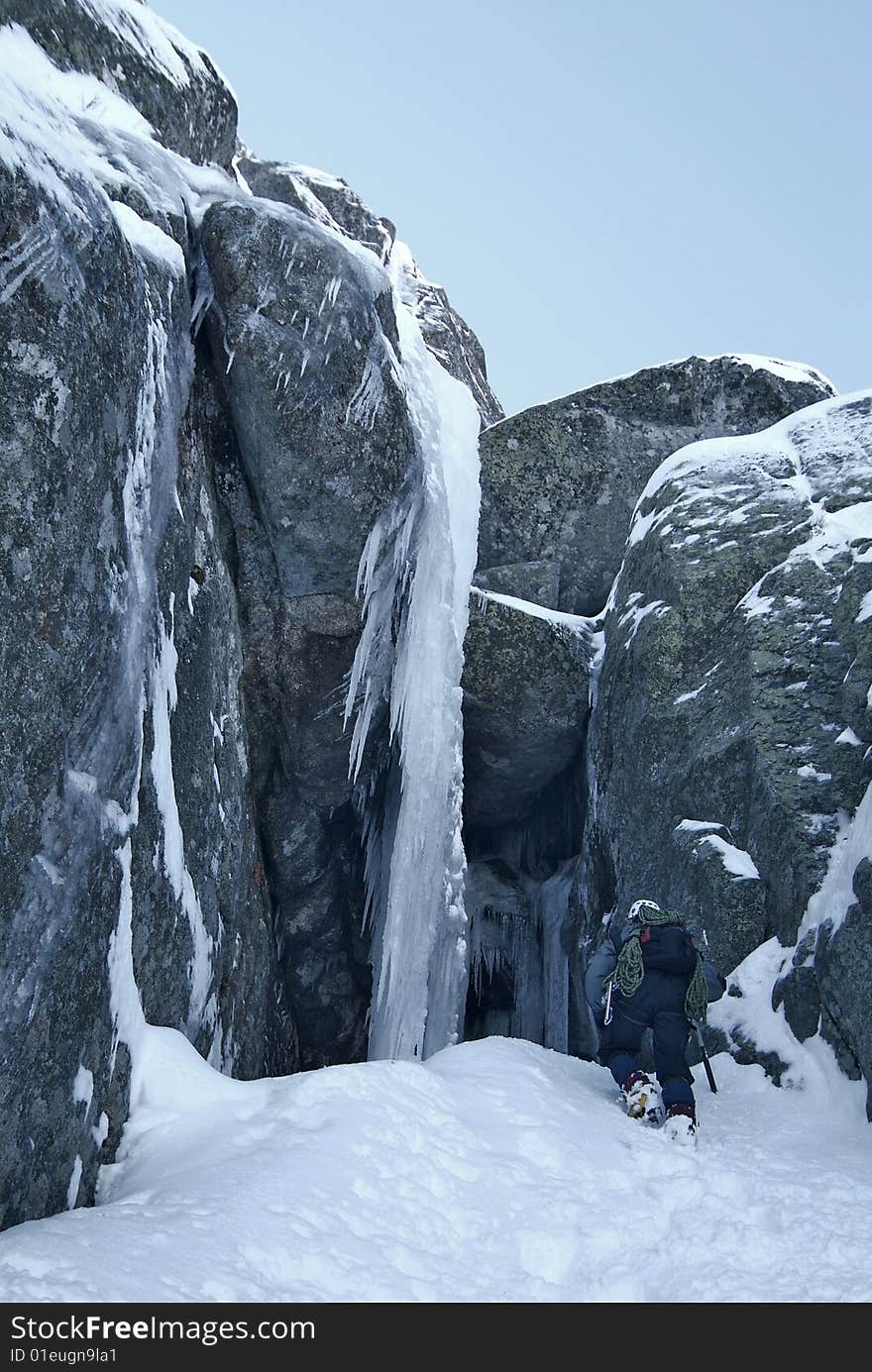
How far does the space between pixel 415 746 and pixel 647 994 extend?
5.36 metres

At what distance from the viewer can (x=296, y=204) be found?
22.2 m

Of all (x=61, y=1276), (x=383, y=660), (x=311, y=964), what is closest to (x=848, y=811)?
(x=383, y=660)

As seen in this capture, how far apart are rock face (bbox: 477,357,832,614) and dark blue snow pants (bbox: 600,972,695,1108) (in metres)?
8.98

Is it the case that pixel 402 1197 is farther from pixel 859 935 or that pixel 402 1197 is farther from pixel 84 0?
pixel 84 0

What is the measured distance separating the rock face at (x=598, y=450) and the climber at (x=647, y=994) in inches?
342

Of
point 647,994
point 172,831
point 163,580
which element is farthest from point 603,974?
point 163,580

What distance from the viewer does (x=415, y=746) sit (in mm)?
11844

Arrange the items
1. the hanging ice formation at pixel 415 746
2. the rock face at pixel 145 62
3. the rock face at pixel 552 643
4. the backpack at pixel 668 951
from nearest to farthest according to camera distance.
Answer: the backpack at pixel 668 951 < the rock face at pixel 145 62 < the hanging ice formation at pixel 415 746 < the rock face at pixel 552 643

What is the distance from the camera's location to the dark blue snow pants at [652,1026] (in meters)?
6.57

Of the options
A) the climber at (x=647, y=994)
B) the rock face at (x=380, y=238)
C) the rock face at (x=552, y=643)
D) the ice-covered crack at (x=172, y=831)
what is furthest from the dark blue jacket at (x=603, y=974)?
the rock face at (x=380, y=238)

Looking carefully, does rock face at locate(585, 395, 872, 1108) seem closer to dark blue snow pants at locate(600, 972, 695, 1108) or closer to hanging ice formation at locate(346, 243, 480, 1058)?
dark blue snow pants at locate(600, 972, 695, 1108)

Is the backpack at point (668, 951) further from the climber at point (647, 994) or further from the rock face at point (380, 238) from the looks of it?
the rock face at point (380, 238)

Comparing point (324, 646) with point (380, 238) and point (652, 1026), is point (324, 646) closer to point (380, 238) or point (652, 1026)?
point (652, 1026)

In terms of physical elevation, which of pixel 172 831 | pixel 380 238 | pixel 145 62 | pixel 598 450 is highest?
pixel 380 238
